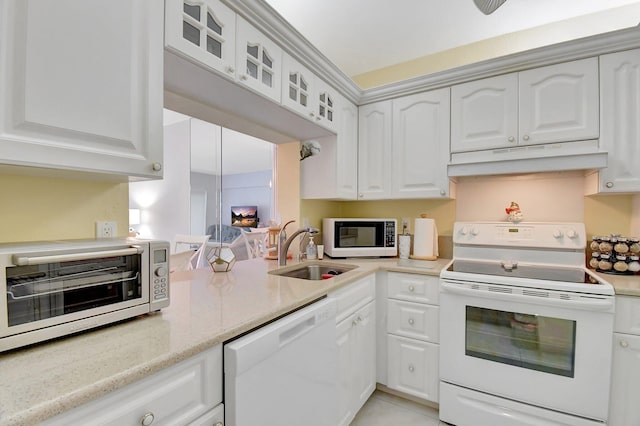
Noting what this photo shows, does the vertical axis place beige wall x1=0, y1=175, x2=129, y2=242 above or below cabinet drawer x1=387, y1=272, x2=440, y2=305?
above

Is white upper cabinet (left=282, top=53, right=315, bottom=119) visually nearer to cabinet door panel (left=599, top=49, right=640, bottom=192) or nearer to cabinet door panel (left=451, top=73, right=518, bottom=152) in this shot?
cabinet door panel (left=451, top=73, right=518, bottom=152)

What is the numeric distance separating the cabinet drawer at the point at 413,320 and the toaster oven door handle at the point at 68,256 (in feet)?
5.13

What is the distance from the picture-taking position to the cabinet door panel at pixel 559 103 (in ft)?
5.63

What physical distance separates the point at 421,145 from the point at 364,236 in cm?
81

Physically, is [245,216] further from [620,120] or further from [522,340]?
[620,120]

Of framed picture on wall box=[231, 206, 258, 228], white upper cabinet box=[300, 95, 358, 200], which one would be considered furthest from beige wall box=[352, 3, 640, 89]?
framed picture on wall box=[231, 206, 258, 228]

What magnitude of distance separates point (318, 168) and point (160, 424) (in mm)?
1822

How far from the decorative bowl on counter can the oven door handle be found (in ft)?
1.47

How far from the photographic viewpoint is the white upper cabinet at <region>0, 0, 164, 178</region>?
0.74 m

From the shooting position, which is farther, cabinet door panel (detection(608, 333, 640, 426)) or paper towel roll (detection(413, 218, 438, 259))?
paper towel roll (detection(413, 218, 438, 259))

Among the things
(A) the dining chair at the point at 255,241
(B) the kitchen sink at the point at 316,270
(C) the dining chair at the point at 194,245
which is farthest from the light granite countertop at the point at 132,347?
(A) the dining chair at the point at 255,241

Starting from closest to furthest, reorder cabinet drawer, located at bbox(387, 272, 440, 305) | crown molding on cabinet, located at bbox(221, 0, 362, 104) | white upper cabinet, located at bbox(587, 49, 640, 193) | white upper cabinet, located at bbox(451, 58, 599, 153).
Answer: crown molding on cabinet, located at bbox(221, 0, 362, 104)
white upper cabinet, located at bbox(587, 49, 640, 193)
white upper cabinet, located at bbox(451, 58, 599, 153)
cabinet drawer, located at bbox(387, 272, 440, 305)

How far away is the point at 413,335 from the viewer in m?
1.89

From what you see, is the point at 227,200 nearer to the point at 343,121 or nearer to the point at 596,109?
the point at 343,121
